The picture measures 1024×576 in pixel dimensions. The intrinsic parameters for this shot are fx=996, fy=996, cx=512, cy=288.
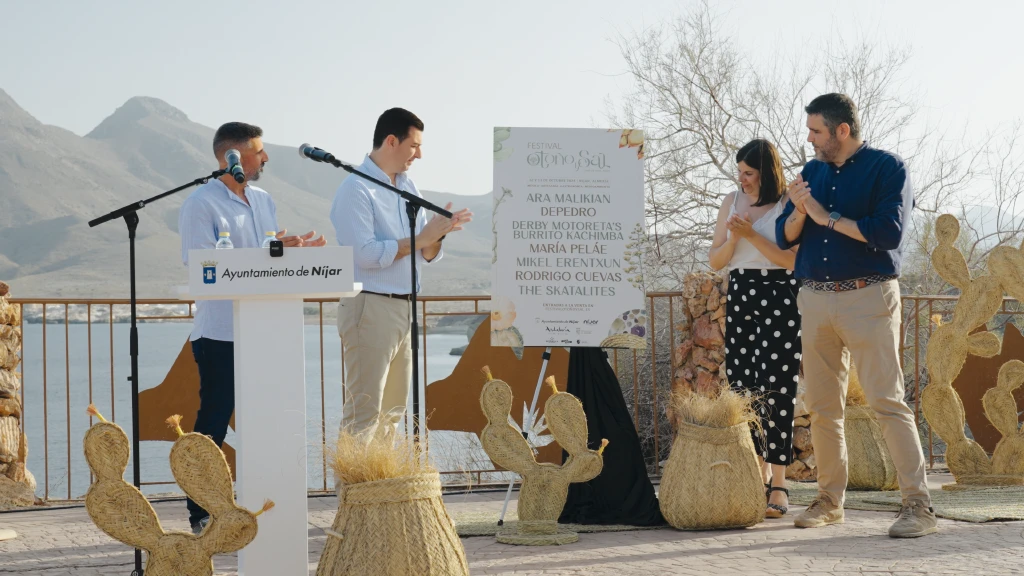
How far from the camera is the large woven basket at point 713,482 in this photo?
157 inches

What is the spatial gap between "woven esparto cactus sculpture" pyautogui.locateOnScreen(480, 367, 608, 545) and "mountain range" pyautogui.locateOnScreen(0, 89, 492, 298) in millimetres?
22928

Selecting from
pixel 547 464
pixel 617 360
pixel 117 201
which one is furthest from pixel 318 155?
pixel 117 201

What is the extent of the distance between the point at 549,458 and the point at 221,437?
2.51 metres

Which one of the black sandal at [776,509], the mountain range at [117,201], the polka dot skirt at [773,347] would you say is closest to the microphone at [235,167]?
the polka dot skirt at [773,347]

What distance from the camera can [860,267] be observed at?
376 centimetres

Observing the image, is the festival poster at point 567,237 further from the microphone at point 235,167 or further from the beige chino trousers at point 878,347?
the microphone at point 235,167

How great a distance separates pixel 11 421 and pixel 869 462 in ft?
14.7

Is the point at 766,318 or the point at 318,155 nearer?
the point at 318,155

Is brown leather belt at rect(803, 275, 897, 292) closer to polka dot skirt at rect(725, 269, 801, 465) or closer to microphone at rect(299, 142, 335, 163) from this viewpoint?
polka dot skirt at rect(725, 269, 801, 465)

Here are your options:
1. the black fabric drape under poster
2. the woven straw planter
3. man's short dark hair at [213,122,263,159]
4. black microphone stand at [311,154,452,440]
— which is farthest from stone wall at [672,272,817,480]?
man's short dark hair at [213,122,263,159]

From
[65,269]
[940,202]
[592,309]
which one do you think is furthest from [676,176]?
[65,269]

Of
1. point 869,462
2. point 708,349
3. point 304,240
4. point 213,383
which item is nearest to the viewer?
point 304,240

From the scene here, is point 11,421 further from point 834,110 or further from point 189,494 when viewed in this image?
point 834,110

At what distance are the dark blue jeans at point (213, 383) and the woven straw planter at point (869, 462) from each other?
10.5 ft
